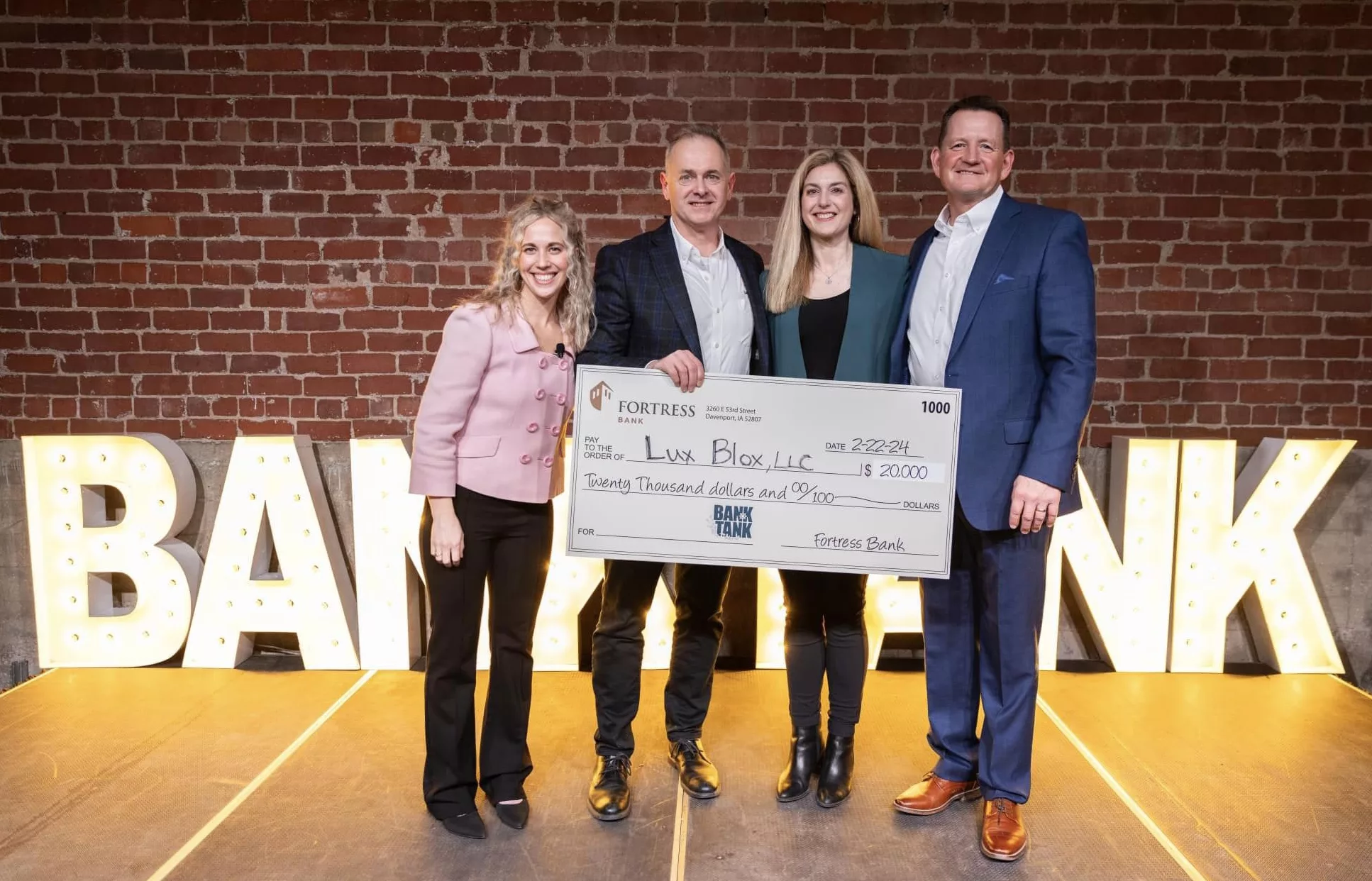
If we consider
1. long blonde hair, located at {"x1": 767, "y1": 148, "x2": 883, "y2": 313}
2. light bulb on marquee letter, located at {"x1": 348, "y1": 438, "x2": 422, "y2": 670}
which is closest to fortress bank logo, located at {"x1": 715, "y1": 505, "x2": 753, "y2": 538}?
long blonde hair, located at {"x1": 767, "y1": 148, "x2": 883, "y2": 313}

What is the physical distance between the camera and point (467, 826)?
7.11 ft

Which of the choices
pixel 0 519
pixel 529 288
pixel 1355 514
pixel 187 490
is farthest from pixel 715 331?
Answer: pixel 0 519

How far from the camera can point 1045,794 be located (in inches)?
95.0

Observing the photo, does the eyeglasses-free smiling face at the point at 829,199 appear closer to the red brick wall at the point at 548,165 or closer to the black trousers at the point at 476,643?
the black trousers at the point at 476,643

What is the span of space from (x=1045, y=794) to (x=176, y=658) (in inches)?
126

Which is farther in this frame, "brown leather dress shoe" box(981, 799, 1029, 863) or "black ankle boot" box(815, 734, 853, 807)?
"black ankle boot" box(815, 734, 853, 807)

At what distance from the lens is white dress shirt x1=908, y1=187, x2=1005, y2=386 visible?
7.08ft

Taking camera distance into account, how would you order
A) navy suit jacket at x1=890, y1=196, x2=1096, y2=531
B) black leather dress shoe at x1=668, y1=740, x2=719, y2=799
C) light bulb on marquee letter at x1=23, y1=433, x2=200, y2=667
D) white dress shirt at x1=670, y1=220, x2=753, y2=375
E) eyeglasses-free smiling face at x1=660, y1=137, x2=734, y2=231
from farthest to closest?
light bulb on marquee letter at x1=23, y1=433, x2=200, y2=667 < black leather dress shoe at x1=668, y1=740, x2=719, y2=799 < white dress shirt at x1=670, y1=220, x2=753, y2=375 < eyeglasses-free smiling face at x1=660, y1=137, x2=734, y2=231 < navy suit jacket at x1=890, y1=196, x2=1096, y2=531

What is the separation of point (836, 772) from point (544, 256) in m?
1.57

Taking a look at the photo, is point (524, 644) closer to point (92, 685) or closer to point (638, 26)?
point (92, 685)

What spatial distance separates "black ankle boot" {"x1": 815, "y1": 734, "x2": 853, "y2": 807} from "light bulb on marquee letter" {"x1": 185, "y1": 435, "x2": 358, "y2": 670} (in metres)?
1.90

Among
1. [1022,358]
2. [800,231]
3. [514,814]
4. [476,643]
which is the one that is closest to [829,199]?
[800,231]

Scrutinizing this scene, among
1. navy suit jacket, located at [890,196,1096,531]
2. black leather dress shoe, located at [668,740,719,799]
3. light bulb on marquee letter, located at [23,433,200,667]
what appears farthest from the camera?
light bulb on marquee letter, located at [23,433,200,667]

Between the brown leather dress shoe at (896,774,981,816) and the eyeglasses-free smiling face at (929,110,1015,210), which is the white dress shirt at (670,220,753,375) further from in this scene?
the brown leather dress shoe at (896,774,981,816)
